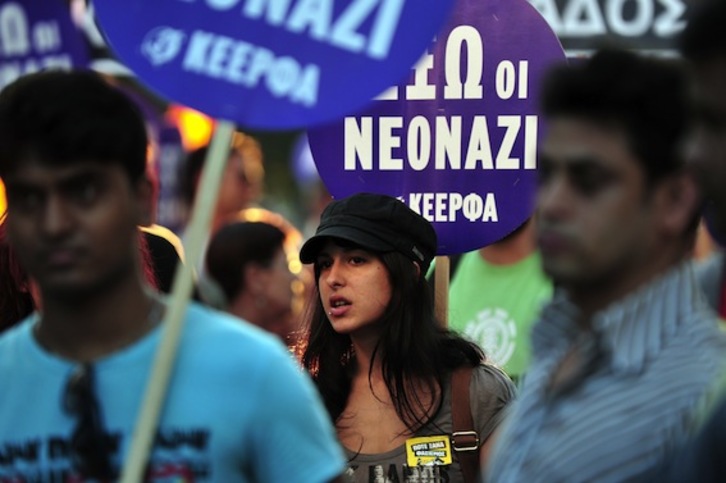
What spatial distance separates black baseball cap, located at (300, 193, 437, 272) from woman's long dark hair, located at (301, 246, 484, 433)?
0.05 m

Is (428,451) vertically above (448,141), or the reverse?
(448,141)

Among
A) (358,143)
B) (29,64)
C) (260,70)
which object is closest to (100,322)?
(260,70)

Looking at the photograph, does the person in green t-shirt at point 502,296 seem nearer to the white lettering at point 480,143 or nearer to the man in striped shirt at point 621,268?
the white lettering at point 480,143

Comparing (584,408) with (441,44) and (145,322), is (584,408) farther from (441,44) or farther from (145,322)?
(441,44)

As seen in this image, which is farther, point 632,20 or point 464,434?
point 632,20

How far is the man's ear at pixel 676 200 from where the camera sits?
2.74 meters

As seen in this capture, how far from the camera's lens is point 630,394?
2688 millimetres

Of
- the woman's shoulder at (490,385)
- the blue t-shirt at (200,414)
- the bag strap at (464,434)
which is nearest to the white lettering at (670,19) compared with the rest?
the woman's shoulder at (490,385)

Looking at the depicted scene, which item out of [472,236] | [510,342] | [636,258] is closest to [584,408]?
[636,258]

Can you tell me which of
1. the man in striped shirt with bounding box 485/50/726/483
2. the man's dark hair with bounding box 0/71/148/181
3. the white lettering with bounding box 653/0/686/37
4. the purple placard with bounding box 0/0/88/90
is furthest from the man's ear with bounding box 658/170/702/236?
the white lettering with bounding box 653/0/686/37

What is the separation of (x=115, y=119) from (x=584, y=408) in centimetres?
108

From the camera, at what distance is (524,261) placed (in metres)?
7.07

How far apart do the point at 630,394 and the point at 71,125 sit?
46.4 inches

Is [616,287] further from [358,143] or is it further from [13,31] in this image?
[13,31]
